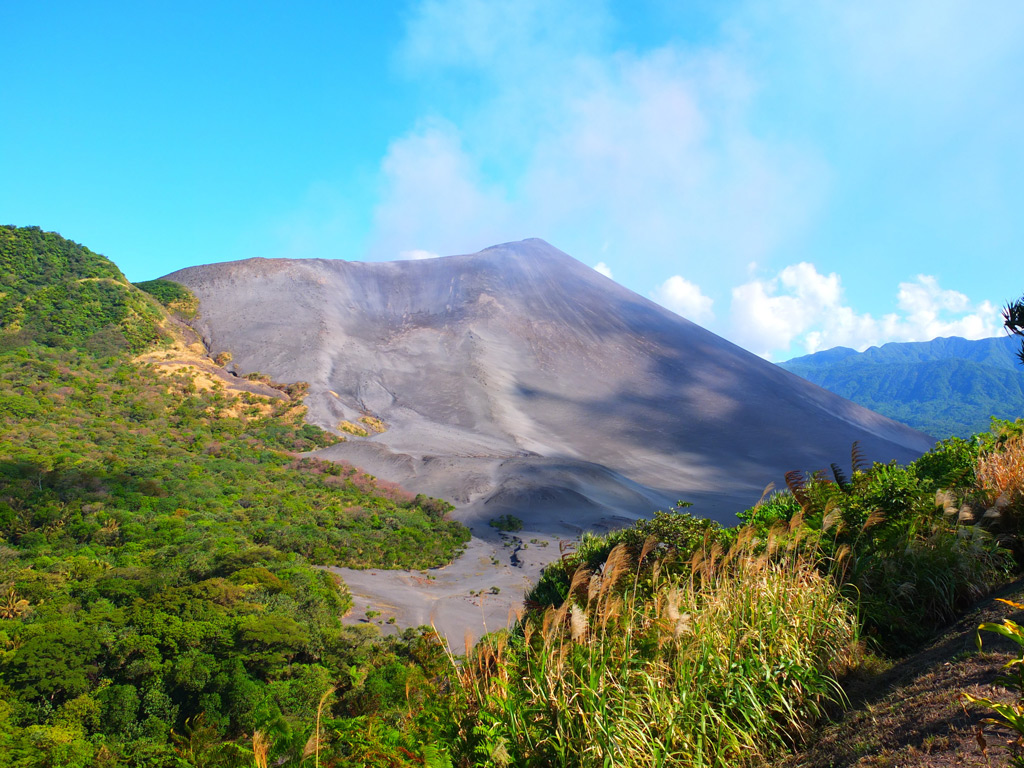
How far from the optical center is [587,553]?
26.7 feet

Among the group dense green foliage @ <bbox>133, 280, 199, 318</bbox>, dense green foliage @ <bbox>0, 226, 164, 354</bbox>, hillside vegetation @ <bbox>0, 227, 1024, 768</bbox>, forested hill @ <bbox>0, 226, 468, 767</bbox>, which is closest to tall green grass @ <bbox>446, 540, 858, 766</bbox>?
hillside vegetation @ <bbox>0, 227, 1024, 768</bbox>

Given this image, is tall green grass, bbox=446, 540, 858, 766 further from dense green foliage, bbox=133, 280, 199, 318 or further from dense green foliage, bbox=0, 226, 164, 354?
dense green foliage, bbox=133, 280, 199, 318

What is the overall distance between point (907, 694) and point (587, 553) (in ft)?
18.8

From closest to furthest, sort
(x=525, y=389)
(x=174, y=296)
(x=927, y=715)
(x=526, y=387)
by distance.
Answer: (x=927, y=715) < (x=525, y=389) < (x=526, y=387) < (x=174, y=296)

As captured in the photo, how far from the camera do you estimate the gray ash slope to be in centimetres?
4050

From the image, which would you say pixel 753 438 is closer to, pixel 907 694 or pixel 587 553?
pixel 587 553

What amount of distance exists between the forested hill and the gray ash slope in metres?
5.94

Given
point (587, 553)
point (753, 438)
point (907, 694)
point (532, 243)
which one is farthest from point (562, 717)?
point (532, 243)

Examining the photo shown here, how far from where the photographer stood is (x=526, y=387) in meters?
61.6

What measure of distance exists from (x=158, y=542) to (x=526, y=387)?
136 feet

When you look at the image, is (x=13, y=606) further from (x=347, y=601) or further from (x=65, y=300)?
(x=65, y=300)

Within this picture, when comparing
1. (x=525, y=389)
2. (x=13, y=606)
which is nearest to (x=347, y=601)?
(x=13, y=606)

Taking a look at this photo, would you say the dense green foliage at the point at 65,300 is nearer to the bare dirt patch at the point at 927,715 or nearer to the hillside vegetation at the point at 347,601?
the hillside vegetation at the point at 347,601

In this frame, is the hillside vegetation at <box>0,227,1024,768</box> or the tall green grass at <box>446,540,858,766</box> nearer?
the tall green grass at <box>446,540,858,766</box>
